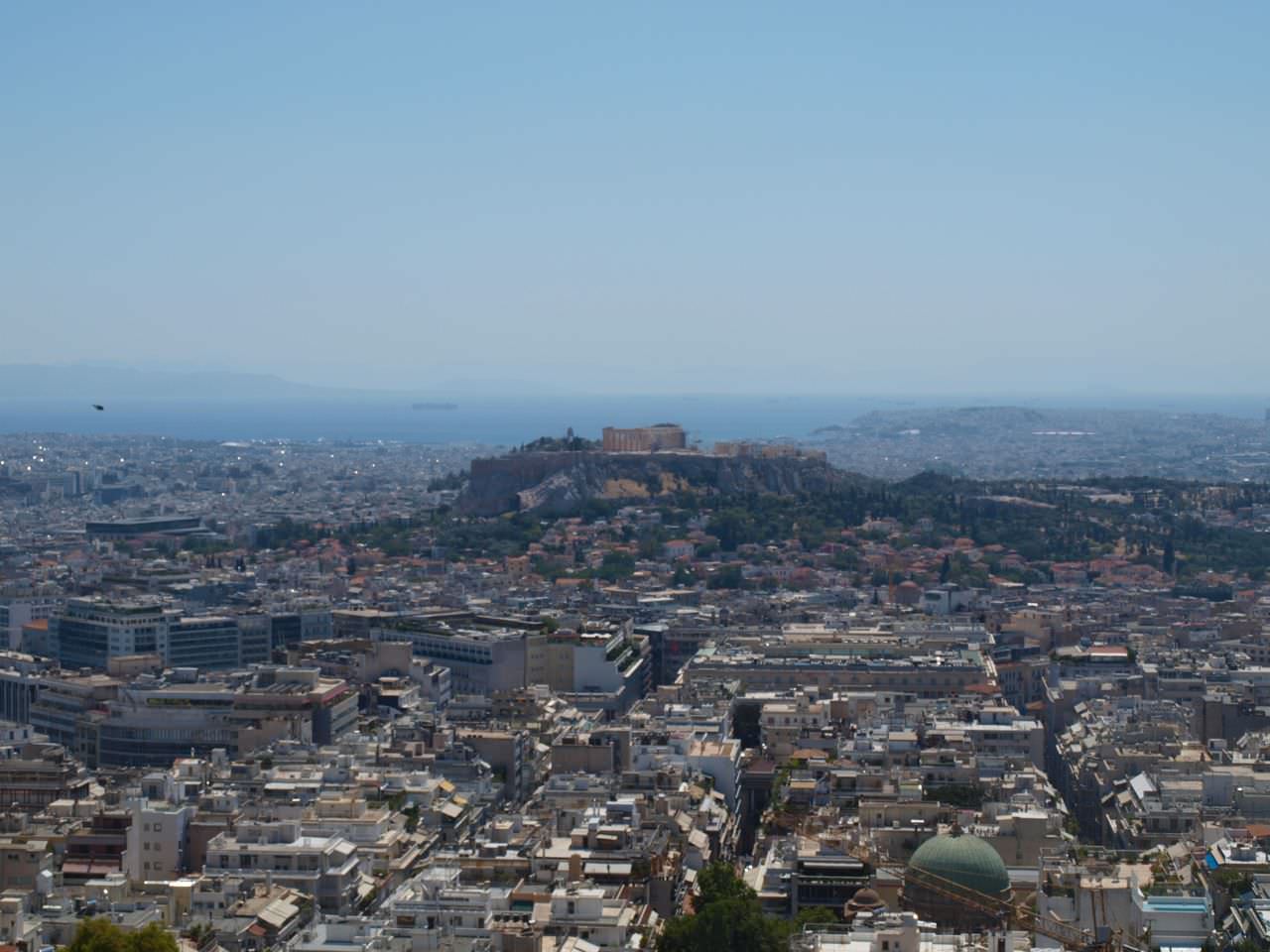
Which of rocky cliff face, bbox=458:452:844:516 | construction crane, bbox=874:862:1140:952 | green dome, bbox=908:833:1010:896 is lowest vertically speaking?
rocky cliff face, bbox=458:452:844:516

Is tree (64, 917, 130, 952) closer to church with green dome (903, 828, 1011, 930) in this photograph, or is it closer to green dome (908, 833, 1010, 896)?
church with green dome (903, 828, 1011, 930)

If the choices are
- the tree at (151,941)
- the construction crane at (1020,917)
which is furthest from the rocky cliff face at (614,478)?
the tree at (151,941)

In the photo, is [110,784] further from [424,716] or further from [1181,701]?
[1181,701]

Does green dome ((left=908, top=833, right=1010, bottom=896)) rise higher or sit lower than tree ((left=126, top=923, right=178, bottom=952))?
higher

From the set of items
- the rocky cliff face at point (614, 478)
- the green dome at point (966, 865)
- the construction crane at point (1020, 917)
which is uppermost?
the green dome at point (966, 865)

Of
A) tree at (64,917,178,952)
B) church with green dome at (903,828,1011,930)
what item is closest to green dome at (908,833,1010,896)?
church with green dome at (903,828,1011,930)

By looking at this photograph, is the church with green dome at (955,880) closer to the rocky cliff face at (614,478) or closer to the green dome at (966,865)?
the green dome at (966,865)
